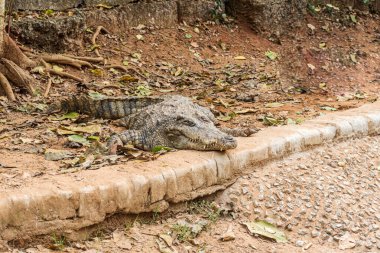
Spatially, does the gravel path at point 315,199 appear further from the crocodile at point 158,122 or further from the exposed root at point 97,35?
the exposed root at point 97,35

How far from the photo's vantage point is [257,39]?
39.3 feet

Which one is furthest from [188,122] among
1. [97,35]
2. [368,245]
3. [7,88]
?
[97,35]

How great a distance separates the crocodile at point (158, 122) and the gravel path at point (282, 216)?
0.51m

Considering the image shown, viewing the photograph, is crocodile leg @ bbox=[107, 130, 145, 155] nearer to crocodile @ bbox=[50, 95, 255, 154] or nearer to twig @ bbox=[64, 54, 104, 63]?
crocodile @ bbox=[50, 95, 255, 154]

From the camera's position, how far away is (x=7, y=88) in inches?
311

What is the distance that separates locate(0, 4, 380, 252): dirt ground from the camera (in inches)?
199

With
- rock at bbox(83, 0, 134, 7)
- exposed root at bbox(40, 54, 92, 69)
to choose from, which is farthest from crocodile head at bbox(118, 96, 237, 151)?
rock at bbox(83, 0, 134, 7)

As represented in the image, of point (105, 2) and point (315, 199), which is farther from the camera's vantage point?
point (105, 2)

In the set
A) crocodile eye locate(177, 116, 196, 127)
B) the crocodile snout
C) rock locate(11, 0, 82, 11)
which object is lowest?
crocodile eye locate(177, 116, 196, 127)

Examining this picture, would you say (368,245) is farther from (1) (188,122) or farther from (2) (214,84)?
(2) (214,84)

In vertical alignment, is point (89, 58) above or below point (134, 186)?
below

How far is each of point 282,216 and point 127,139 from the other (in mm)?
1745

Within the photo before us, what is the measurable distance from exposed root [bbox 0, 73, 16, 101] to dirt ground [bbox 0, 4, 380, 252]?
144mm

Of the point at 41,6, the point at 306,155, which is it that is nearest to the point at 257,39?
the point at 41,6
